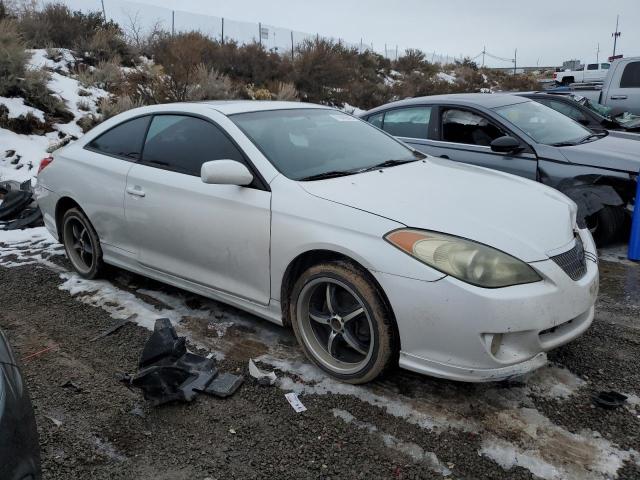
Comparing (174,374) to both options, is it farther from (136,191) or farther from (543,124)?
(543,124)

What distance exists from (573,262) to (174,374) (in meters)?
2.25

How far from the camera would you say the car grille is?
2.87 metres

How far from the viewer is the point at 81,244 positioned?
15.9ft

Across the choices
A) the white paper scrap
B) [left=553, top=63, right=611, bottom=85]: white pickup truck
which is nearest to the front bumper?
the white paper scrap

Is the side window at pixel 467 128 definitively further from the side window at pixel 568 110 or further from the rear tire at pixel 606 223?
the side window at pixel 568 110

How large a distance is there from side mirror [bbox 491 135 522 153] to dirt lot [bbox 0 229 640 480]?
206cm

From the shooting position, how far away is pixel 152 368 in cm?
307

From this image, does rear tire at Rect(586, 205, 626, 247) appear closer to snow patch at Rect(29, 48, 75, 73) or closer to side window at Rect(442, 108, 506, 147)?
side window at Rect(442, 108, 506, 147)

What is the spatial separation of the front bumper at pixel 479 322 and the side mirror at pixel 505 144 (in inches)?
113

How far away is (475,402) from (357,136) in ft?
6.75

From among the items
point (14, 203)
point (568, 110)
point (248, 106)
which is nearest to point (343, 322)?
point (248, 106)

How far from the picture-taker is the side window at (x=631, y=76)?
33.8ft

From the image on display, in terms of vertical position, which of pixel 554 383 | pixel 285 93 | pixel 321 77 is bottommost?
pixel 554 383

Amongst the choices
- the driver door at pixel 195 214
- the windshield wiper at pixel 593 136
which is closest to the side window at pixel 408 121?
the windshield wiper at pixel 593 136
